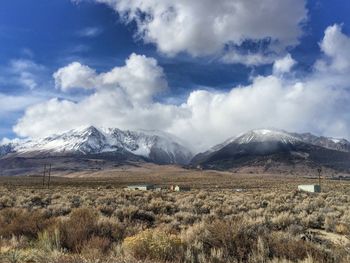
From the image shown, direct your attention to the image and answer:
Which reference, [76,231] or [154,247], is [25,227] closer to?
[76,231]

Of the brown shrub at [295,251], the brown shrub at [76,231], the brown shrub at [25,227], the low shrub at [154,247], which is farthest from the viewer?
the brown shrub at [25,227]

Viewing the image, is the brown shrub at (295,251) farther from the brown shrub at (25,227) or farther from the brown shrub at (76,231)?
the brown shrub at (25,227)

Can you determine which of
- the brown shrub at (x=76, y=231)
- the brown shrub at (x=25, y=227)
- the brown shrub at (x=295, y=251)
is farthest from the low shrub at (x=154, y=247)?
the brown shrub at (x=25, y=227)

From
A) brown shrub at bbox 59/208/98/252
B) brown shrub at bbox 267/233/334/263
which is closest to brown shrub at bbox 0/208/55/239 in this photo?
brown shrub at bbox 59/208/98/252

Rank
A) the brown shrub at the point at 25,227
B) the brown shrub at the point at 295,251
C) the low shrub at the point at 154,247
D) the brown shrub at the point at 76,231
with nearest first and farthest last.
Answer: the low shrub at the point at 154,247
the brown shrub at the point at 295,251
the brown shrub at the point at 76,231
the brown shrub at the point at 25,227

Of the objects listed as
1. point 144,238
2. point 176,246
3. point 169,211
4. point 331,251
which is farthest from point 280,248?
point 169,211

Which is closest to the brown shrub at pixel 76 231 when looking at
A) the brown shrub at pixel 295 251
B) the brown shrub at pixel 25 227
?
the brown shrub at pixel 25 227

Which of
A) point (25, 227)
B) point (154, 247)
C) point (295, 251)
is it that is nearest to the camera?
point (154, 247)

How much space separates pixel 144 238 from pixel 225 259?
77.2 inches

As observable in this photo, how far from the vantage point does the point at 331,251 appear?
11648mm

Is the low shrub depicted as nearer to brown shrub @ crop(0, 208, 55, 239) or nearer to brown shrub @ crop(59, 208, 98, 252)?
brown shrub @ crop(59, 208, 98, 252)

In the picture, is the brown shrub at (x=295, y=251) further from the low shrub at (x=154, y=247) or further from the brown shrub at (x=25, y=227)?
the brown shrub at (x=25, y=227)

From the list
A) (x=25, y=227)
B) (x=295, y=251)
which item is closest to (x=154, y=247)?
(x=295, y=251)

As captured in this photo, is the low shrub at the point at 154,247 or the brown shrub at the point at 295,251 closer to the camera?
the low shrub at the point at 154,247
